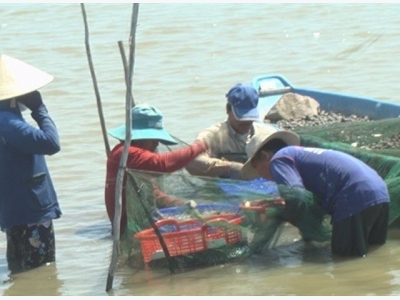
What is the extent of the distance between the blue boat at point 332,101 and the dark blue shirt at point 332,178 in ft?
8.01

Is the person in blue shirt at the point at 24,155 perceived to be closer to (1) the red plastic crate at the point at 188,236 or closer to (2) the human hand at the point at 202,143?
(1) the red plastic crate at the point at 188,236

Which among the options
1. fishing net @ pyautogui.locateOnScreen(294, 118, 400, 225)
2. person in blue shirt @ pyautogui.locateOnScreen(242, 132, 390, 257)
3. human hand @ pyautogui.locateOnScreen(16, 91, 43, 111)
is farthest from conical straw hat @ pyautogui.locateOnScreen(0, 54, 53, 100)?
fishing net @ pyautogui.locateOnScreen(294, 118, 400, 225)

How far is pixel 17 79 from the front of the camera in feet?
22.4

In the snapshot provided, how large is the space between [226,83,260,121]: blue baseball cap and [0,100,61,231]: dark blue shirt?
4.21 ft

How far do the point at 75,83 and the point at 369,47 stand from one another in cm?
387

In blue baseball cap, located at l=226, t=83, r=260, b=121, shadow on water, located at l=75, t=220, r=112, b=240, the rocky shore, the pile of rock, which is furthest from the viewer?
the pile of rock

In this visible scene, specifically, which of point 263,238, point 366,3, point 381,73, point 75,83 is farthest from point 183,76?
point 263,238

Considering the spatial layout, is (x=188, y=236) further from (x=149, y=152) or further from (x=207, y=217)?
(x=149, y=152)

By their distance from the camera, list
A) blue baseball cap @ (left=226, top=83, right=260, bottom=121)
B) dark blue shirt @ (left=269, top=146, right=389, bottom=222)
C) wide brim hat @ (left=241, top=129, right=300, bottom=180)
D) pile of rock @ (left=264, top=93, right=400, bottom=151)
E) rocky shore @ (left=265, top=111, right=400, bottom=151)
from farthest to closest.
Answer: pile of rock @ (left=264, top=93, right=400, bottom=151), rocky shore @ (left=265, top=111, right=400, bottom=151), blue baseball cap @ (left=226, top=83, right=260, bottom=121), wide brim hat @ (left=241, top=129, right=300, bottom=180), dark blue shirt @ (left=269, top=146, right=389, bottom=222)

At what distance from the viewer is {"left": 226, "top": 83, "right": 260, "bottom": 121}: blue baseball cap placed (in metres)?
7.46

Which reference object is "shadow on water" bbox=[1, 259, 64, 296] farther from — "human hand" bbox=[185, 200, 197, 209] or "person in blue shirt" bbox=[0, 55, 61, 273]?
"human hand" bbox=[185, 200, 197, 209]

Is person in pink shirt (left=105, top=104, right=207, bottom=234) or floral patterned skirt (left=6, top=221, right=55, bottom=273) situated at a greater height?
person in pink shirt (left=105, top=104, right=207, bottom=234)

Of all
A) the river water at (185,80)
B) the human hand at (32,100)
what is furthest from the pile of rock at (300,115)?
the human hand at (32,100)

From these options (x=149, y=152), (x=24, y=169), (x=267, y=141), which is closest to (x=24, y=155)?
(x=24, y=169)
